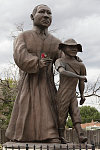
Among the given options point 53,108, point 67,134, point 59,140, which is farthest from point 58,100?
point 67,134

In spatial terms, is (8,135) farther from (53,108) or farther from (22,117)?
(53,108)

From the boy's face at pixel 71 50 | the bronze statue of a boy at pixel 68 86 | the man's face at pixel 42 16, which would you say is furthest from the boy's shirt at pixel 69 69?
the man's face at pixel 42 16

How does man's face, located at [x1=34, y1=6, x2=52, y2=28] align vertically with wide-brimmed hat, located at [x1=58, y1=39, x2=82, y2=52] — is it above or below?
above

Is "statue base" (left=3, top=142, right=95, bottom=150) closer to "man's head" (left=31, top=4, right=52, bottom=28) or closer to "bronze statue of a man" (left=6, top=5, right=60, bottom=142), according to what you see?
"bronze statue of a man" (left=6, top=5, right=60, bottom=142)

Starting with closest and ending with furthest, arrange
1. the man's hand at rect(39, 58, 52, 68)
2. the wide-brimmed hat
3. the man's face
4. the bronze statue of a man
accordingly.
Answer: the man's hand at rect(39, 58, 52, 68)
the bronze statue of a man
the wide-brimmed hat
the man's face

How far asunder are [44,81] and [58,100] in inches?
22.2

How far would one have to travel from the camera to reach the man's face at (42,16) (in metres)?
6.96

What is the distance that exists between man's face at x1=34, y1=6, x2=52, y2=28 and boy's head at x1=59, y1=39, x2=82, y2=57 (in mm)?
651

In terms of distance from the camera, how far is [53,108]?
687 centimetres

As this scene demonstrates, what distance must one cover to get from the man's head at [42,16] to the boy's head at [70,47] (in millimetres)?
654

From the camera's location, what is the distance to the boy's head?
670cm

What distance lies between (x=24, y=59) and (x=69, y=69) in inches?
37.4

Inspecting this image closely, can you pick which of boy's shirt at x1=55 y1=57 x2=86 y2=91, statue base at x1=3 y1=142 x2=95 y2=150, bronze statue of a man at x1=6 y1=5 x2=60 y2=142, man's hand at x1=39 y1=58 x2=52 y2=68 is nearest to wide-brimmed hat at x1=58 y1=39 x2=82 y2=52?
boy's shirt at x1=55 y1=57 x2=86 y2=91

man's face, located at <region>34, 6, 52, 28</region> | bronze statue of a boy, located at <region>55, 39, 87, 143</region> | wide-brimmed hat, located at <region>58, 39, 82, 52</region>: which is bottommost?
bronze statue of a boy, located at <region>55, 39, 87, 143</region>
